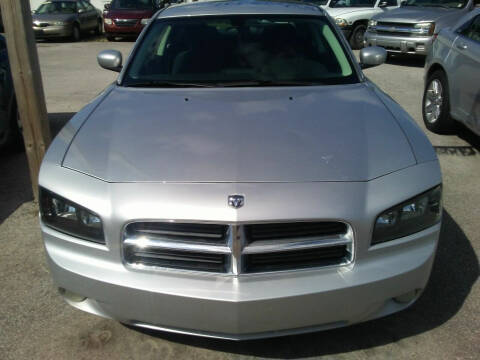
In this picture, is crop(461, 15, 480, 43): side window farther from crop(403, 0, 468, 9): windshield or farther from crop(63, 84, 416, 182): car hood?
crop(403, 0, 468, 9): windshield

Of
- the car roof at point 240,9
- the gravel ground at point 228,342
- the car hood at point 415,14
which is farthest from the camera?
the car hood at point 415,14

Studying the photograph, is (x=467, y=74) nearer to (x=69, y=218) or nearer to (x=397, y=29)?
(x=69, y=218)

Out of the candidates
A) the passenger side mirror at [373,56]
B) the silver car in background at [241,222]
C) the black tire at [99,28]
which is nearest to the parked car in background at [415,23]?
the passenger side mirror at [373,56]

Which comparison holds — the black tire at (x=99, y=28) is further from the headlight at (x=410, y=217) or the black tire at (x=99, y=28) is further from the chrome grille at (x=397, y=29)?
the headlight at (x=410, y=217)

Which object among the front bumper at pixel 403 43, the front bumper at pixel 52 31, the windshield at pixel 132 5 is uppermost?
the front bumper at pixel 403 43

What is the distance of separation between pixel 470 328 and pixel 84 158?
2.19m

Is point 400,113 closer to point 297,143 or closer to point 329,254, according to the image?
point 297,143

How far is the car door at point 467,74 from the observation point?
5047 millimetres

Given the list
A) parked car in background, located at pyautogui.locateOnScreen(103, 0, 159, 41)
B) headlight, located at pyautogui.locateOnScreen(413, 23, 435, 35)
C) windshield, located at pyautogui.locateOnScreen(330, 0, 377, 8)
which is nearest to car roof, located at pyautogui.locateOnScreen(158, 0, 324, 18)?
headlight, located at pyautogui.locateOnScreen(413, 23, 435, 35)

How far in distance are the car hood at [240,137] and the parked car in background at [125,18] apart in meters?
14.2

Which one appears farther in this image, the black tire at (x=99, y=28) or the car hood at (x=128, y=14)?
the black tire at (x=99, y=28)

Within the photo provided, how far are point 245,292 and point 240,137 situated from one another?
84 cm

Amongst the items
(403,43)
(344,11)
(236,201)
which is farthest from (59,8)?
(236,201)

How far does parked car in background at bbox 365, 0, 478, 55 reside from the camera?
10.2 metres
